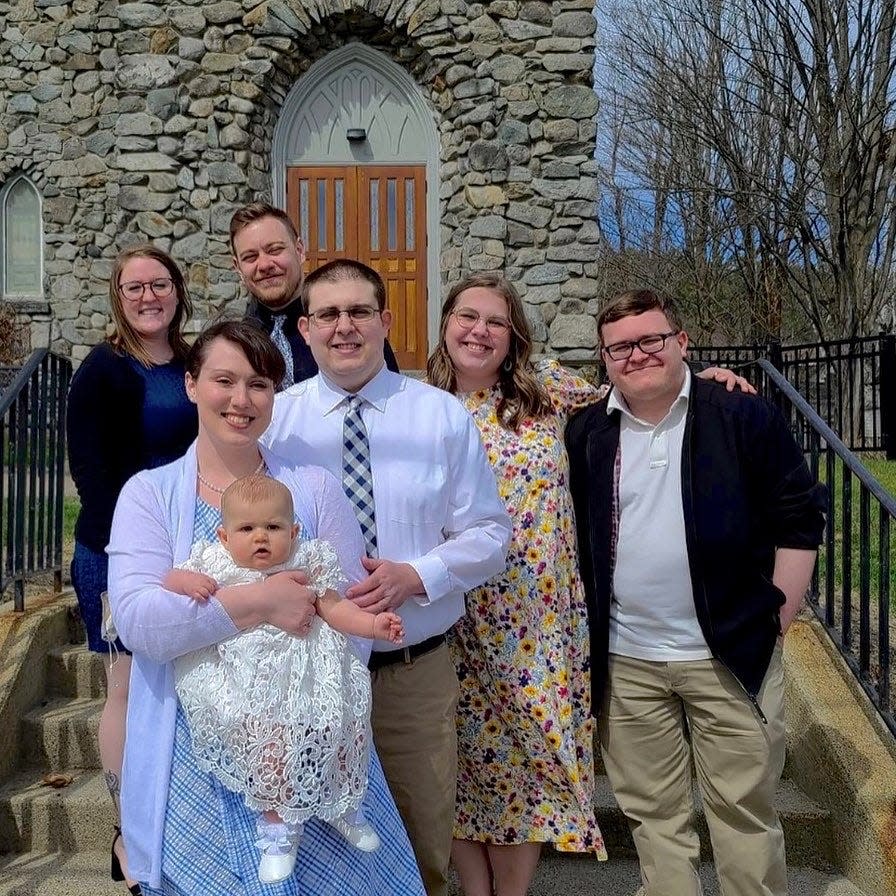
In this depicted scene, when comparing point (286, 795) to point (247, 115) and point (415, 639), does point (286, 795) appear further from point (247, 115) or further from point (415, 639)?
point (247, 115)

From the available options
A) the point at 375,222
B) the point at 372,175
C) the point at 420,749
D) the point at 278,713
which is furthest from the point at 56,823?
the point at 372,175

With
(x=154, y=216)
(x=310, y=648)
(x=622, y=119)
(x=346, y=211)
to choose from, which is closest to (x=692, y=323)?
(x=622, y=119)

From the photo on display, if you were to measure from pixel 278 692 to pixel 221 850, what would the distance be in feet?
1.10

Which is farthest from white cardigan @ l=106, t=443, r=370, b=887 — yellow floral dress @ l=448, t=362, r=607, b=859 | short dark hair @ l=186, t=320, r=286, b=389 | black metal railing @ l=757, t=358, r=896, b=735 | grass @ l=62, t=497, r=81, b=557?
grass @ l=62, t=497, r=81, b=557

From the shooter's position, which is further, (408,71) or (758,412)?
(408,71)

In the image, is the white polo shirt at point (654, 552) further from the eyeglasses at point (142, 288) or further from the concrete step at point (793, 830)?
the eyeglasses at point (142, 288)

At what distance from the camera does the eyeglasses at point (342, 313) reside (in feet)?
7.04

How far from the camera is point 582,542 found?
8.41 ft

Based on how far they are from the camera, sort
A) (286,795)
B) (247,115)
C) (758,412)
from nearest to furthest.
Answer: (286,795) → (758,412) → (247,115)

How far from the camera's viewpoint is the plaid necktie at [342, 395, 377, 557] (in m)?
2.17

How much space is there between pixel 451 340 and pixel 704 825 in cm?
182

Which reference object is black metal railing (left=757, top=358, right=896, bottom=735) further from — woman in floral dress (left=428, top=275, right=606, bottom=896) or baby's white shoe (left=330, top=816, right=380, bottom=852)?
baby's white shoe (left=330, top=816, right=380, bottom=852)

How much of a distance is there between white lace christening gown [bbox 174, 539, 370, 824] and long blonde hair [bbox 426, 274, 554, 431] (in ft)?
3.24

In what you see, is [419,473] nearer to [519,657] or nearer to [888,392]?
[519,657]
